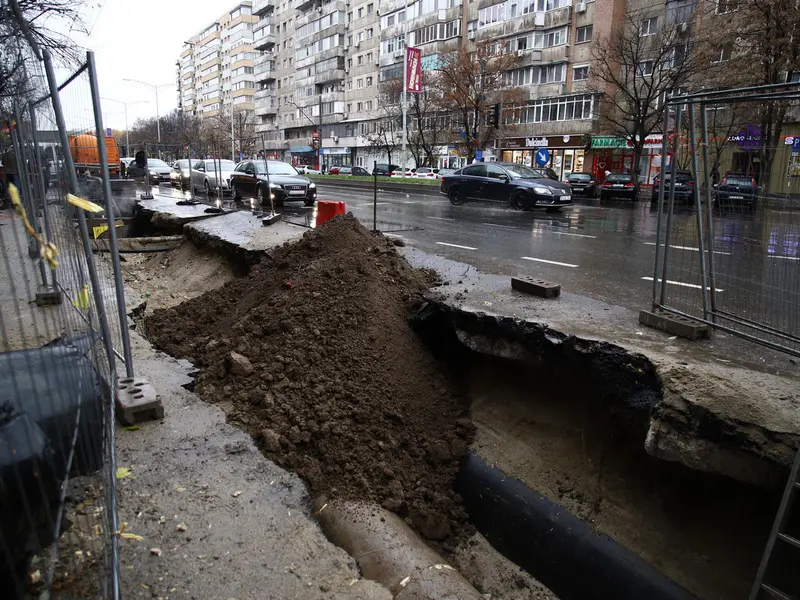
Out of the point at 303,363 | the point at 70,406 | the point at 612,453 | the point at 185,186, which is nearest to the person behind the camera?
the point at 70,406

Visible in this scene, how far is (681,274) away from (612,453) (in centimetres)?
163

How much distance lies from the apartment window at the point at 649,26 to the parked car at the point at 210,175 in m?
Result: 26.2

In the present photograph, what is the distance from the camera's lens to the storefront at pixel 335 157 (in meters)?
66.1

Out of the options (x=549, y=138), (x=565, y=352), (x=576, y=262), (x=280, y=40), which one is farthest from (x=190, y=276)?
(x=280, y=40)

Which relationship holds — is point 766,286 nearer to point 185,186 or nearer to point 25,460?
point 25,460

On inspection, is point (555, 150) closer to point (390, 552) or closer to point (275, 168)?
point (275, 168)

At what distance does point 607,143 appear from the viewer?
1443 inches

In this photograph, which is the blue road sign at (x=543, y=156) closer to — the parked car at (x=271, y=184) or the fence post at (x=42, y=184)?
the parked car at (x=271, y=184)

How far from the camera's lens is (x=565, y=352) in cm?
387

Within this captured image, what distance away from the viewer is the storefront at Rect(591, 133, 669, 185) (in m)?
34.7

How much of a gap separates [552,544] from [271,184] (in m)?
15.2

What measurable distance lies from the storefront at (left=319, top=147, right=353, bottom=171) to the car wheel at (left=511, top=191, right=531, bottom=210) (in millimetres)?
49694

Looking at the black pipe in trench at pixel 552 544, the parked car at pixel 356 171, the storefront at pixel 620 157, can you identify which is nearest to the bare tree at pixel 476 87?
the storefront at pixel 620 157

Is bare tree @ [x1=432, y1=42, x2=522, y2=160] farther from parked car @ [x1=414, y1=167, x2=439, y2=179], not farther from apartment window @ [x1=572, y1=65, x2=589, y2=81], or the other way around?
apartment window @ [x1=572, y1=65, x2=589, y2=81]
